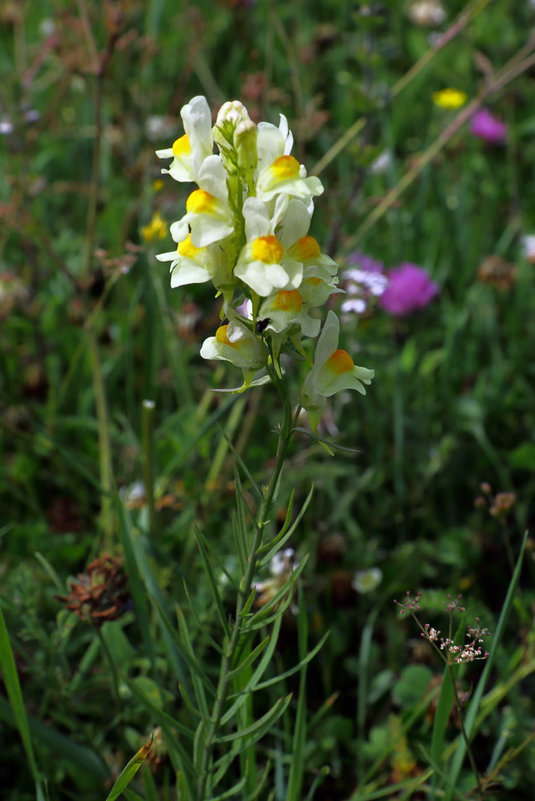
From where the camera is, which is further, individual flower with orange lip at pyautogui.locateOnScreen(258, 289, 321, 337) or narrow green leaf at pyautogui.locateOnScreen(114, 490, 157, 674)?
narrow green leaf at pyautogui.locateOnScreen(114, 490, 157, 674)

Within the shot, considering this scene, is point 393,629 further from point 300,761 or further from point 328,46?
point 328,46

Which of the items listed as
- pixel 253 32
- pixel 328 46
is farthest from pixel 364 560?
→ pixel 253 32

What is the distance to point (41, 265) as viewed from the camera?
2.17 meters

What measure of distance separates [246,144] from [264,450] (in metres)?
1.02

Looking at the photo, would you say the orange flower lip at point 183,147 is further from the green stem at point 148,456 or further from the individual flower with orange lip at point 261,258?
the green stem at point 148,456

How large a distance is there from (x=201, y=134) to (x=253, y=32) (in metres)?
2.61

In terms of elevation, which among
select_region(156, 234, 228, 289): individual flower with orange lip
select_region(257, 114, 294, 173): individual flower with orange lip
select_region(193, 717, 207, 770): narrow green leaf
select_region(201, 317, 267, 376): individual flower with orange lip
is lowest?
select_region(193, 717, 207, 770): narrow green leaf

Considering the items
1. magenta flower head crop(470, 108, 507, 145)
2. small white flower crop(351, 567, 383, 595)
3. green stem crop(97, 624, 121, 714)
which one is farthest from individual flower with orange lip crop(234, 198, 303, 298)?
magenta flower head crop(470, 108, 507, 145)

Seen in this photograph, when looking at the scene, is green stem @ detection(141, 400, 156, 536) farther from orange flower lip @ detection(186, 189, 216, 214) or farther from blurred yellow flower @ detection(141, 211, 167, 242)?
orange flower lip @ detection(186, 189, 216, 214)

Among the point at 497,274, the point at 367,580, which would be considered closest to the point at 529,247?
the point at 497,274

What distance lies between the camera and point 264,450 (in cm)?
167

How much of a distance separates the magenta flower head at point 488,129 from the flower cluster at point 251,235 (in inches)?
75.9

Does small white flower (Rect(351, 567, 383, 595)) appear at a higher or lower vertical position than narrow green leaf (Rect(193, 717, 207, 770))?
lower

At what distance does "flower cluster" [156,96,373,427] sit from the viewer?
69 centimetres
